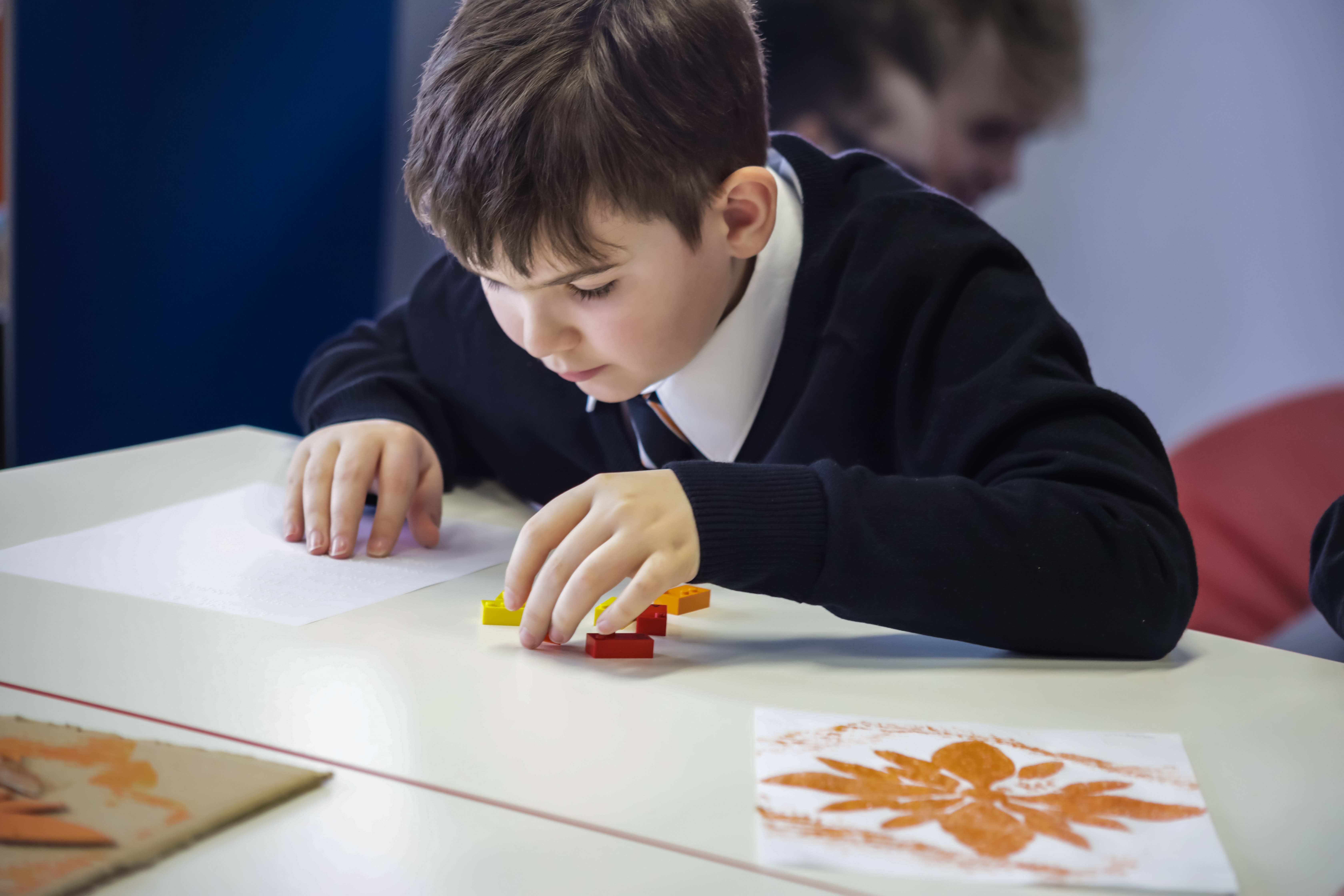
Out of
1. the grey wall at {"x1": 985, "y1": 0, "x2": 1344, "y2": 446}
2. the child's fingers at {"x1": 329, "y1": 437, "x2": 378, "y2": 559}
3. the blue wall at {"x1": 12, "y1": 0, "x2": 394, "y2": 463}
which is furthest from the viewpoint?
the blue wall at {"x1": 12, "y1": 0, "x2": 394, "y2": 463}

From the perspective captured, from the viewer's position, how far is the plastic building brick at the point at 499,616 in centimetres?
71

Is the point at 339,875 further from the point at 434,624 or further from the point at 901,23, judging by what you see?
the point at 901,23

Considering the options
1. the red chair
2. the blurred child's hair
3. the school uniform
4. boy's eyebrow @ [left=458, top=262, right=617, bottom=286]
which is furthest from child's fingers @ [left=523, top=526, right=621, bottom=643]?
the blurred child's hair

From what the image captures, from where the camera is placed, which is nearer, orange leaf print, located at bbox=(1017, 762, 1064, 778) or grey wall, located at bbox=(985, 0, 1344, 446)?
orange leaf print, located at bbox=(1017, 762, 1064, 778)

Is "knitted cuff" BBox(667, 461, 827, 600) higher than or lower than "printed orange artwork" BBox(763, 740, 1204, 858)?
higher

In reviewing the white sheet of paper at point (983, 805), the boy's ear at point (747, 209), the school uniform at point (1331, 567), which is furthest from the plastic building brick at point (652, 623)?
the school uniform at point (1331, 567)

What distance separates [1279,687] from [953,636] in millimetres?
192

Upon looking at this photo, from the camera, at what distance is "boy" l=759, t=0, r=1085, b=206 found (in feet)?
7.36

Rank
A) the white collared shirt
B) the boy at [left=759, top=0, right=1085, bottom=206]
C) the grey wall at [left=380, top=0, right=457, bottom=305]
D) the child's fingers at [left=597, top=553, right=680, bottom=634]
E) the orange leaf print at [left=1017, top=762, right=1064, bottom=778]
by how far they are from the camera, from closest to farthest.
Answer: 1. the orange leaf print at [left=1017, top=762, right=1064, bottom=778]
2. the child's fingers at [left=597, top=553, right=680, bottom=634]
3. the white collared shirt
4. the boy at [left=759, top=0, right=1085, bottom=206]
5. the grey wall at [left=380, top=0, right=457, bottom=305]

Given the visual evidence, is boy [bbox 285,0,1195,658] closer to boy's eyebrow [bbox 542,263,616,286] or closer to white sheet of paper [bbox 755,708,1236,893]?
boy's eyebrow [bbox 542,263,616,286]

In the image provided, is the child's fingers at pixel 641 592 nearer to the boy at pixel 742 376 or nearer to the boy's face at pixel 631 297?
the boy at pixel 742 376

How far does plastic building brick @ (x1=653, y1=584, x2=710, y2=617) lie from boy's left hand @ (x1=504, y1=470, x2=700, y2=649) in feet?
0.28

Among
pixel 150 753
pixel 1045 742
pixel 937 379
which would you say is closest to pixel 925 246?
pixel 937 379

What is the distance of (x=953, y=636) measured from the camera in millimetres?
704
